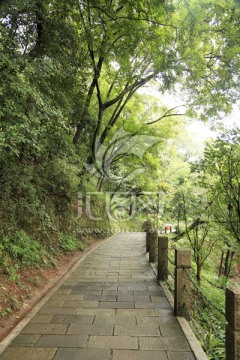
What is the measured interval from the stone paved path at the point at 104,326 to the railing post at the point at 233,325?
0.81m

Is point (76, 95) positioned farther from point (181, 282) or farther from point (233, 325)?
point (233, 325)

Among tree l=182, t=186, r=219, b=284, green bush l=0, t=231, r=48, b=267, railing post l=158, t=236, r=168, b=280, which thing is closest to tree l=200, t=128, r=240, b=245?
tree l=182, t=186, r=219, b=284

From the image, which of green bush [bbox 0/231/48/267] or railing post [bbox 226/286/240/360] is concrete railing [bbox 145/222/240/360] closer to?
railing post [bbox 226/286/240/360]

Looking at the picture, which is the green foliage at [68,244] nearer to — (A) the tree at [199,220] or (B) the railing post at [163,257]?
(B) the railing post at [163,257]

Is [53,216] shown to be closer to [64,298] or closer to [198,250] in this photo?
[64,298]

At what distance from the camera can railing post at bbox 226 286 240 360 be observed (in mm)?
2173

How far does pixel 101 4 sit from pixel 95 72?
142 inches

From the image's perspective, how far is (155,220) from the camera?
20031 millimetres

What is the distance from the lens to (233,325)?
7.20 ft

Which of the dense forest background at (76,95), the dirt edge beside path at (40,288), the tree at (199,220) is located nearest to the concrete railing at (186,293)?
the tree at (199,220)

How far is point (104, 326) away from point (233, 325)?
6.62 ft

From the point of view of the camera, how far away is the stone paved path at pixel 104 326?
9.68 ft

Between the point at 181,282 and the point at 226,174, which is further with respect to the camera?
the point at 226,174

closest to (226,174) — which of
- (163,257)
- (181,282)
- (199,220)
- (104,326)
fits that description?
(199,220)
